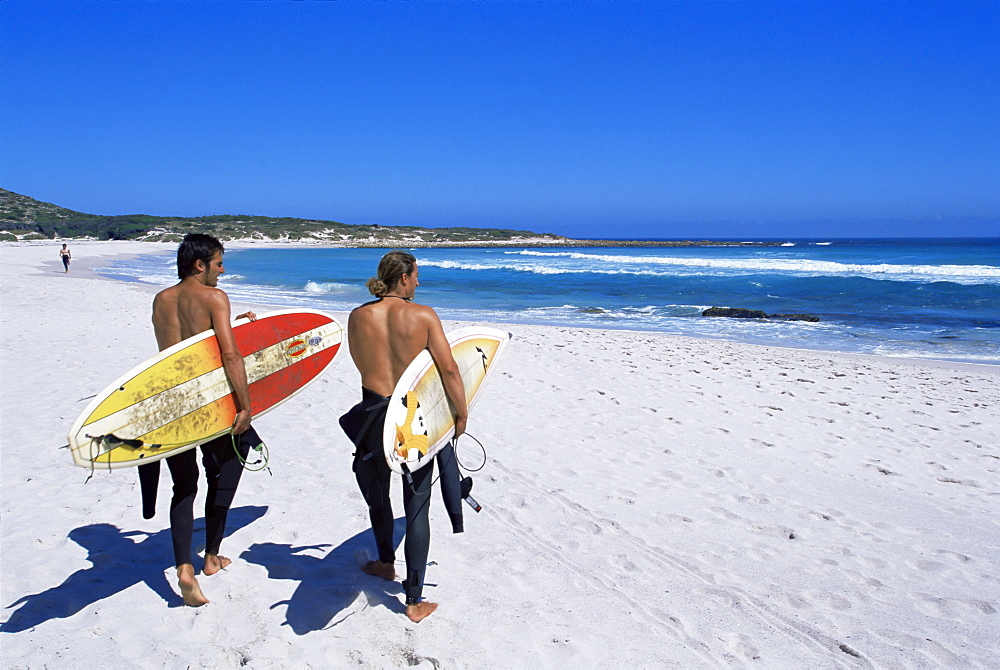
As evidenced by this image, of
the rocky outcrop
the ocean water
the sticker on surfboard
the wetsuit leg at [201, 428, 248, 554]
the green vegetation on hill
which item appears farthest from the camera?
the green vegetation on hill

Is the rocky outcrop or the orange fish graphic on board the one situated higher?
the orange fish graphic on board

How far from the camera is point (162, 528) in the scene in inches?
142

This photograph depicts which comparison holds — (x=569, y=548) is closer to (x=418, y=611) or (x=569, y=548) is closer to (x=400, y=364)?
(x=418, y=611)

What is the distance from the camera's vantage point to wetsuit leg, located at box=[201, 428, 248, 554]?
299cm

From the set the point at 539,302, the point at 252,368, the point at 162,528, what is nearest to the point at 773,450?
the point at 252,368

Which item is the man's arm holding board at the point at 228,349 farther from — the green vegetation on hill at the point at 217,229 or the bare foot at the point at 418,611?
the green vegetation on hill at the point at 217,229

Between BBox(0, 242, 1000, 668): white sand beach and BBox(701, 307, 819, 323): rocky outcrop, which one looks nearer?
BBox(0, 242, 1000, 668): white sand beach

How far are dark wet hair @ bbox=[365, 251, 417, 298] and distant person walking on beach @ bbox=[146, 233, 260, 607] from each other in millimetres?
671

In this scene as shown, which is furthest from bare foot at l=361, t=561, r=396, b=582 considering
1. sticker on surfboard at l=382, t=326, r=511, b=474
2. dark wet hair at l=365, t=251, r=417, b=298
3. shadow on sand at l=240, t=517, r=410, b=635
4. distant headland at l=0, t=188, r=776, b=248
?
distant headland at l=0, t=188, r=776, b=248

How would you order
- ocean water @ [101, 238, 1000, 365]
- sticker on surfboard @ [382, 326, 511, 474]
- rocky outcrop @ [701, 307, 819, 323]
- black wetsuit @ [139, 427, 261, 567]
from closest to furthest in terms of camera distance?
1. sticker on surfboard @ [382, 326, 511, 474]
2. black wetsuit @ [139, 427, 261, 567]
3. ocean water @ [101, 238, 1000, 365]
4. rocky outcrop @ [701, 307, 819, 323]

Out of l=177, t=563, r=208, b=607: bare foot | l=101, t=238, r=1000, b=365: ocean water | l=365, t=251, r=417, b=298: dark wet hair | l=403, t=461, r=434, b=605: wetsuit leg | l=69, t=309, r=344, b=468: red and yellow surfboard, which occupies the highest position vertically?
l=365, t=251, r=417, b=298: dark wet hair

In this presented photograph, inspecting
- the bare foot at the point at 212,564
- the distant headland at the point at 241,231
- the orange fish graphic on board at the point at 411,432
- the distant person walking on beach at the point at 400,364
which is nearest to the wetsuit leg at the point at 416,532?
the distant person walking on beach at the point at 400,364

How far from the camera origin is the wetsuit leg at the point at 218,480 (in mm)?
2990

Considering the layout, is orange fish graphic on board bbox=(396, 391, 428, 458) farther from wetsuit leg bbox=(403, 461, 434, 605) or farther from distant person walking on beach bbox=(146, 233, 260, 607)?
distant person walking on beach bbox=(146, 233, 260, 607)
